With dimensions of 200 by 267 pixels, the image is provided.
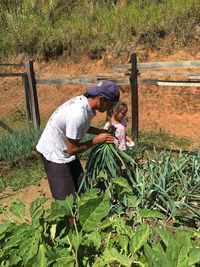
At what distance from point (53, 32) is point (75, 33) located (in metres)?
0.93

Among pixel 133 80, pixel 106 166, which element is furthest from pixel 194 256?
pixel 133 80

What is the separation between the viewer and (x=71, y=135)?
9.14ft

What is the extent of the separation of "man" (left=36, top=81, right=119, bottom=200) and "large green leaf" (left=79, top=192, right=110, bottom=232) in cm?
92

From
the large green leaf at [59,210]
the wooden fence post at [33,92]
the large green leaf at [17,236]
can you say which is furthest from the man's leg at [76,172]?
the wooden fence post at [33,92]

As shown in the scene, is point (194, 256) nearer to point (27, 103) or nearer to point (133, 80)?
point (133, 80)

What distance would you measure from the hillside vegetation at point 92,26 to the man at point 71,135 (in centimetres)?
709

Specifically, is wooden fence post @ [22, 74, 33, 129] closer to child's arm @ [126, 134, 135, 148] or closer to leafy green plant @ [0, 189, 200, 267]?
child's arm @ [126, 134, 135, 148]

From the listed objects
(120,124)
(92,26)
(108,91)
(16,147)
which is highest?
(108,91)

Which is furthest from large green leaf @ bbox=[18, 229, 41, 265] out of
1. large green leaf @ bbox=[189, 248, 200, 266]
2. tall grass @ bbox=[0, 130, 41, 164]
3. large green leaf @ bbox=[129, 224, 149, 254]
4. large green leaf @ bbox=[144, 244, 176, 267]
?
tall grass @ bbox=[0, 130, 41, 164]

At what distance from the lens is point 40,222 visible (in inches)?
75.2

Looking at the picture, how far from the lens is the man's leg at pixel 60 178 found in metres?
3.08

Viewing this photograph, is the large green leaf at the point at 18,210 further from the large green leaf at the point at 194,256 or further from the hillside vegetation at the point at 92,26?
the hillside vegetation at the point at 92,26

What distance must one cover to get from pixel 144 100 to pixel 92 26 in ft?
11.4

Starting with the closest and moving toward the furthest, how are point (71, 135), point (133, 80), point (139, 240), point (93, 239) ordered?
point (139, 240)
point (93, 239)
point (71, 135)
point (133, 80)
